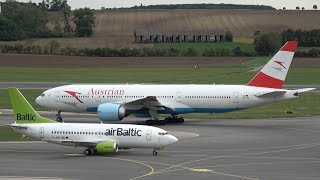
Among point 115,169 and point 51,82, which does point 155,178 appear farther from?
point 51,82

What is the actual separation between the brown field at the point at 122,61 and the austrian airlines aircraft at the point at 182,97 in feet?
271

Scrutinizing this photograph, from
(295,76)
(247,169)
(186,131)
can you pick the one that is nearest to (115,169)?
(247,169)

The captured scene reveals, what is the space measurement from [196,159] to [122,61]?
370 ft

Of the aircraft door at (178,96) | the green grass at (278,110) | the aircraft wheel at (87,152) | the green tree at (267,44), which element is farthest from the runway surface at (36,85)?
the green tree at (267,44)

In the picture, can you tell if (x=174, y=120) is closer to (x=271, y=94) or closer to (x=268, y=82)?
(x=268, y=82)

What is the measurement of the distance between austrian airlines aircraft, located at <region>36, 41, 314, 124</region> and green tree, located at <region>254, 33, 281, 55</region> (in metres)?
106

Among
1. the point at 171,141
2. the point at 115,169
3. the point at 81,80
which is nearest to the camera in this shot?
the point at 115,169

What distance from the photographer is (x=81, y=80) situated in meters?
131

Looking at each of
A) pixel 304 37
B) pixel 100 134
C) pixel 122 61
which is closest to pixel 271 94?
pixel 100 134

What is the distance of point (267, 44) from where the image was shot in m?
182

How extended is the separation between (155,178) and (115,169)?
4205 mm

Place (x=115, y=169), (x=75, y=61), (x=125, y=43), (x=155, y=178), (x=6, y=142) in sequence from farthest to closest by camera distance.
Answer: (x=125, y=43), (x=75, y=61), (x=6, y=142), (x=115, y=169), (x=155, y=178)

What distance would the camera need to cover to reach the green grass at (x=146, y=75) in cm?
12900

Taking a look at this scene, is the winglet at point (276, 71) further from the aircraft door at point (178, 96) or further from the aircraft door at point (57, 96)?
the aircraft door at point (57, 96)
